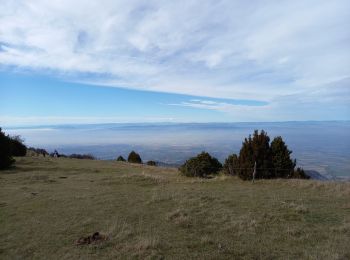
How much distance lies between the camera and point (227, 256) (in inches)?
329

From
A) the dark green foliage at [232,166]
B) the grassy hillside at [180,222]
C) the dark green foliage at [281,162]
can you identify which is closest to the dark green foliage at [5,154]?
the grassy hillside at [180,222]

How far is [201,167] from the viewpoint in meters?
28.0

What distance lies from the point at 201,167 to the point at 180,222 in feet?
54.0

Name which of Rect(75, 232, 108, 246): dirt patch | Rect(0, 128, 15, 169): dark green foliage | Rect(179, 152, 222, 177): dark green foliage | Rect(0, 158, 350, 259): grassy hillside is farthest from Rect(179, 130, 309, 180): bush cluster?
Rect(0, 128, 15, 169): dark green foliage

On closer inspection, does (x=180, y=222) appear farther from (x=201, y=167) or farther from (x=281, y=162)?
(x=201, y=167)

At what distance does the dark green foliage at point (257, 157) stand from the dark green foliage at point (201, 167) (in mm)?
3777

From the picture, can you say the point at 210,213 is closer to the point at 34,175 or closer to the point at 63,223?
the point at 63,223

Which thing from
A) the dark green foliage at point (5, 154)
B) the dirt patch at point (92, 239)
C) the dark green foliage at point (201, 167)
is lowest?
the dirt patch at point (92, 239)

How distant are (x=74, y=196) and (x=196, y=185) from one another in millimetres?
7234

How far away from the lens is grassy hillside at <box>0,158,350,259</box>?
8969mm

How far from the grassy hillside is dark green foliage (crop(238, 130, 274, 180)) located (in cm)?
340

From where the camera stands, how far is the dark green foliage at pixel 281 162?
2457 centimetres

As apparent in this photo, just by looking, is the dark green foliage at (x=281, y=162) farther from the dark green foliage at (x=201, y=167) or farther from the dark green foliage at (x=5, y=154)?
the dark green foliage at (x=5, y=154)

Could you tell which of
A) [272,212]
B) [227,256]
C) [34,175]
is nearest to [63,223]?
[227,256]
